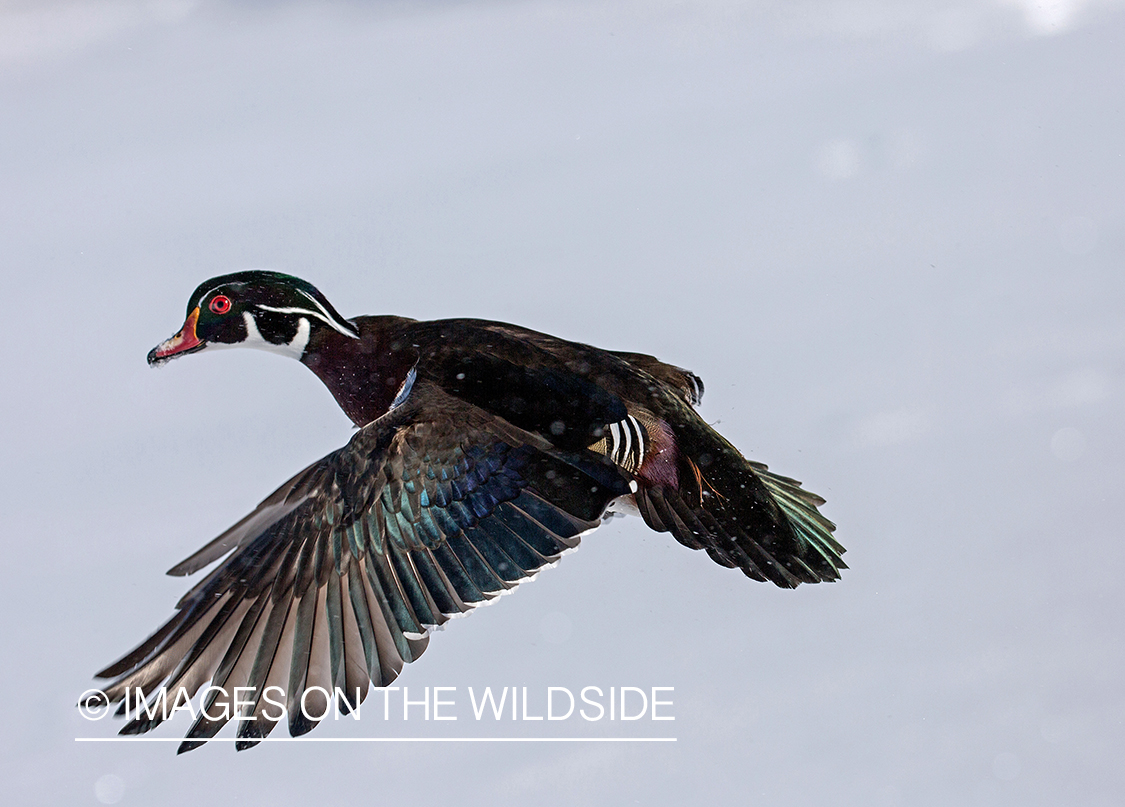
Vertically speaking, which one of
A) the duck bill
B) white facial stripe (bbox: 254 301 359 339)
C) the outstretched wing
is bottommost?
the outstretched wing

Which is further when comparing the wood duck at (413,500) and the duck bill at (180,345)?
the duck bill at (180,345)

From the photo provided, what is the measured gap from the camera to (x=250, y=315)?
0.99 metres

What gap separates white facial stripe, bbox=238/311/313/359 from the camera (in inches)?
39.4

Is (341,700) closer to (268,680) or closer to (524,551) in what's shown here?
(268,680)

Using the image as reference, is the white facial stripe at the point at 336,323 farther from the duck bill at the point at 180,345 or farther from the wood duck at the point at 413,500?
the duck bill at the point at 180,345

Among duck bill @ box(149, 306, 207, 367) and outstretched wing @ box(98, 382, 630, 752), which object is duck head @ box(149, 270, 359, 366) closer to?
duck bill @ box(149, 306, 207, 367)

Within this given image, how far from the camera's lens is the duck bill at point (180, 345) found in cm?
99

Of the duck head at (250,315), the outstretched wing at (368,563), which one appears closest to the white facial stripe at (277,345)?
the duck head at (250,315)

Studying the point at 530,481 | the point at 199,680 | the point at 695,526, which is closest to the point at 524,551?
the point at 530,481

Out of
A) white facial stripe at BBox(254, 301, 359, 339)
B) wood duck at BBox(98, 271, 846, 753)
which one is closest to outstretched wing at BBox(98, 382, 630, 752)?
wood duck at BBox(98, 271, 846, 753)

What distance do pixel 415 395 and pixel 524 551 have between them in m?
0.20

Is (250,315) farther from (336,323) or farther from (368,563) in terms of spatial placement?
(368,563)

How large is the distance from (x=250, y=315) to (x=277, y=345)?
44 millimetres

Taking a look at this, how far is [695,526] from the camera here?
976mm
